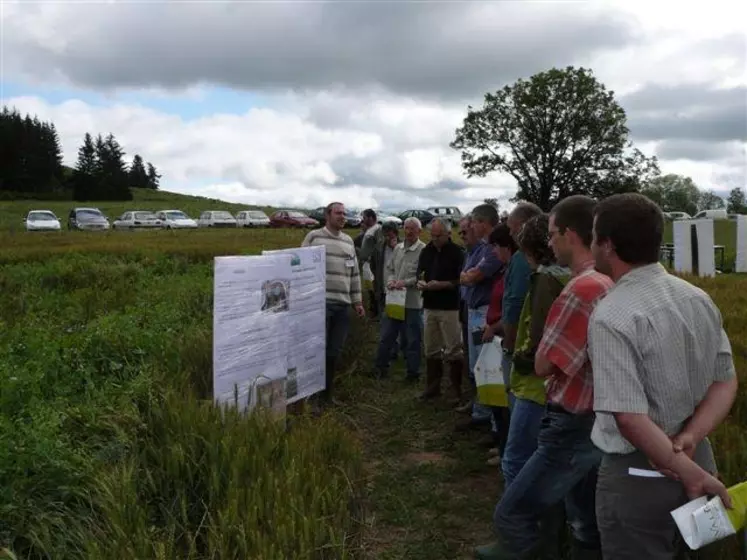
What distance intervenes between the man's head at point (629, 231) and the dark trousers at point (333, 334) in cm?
477

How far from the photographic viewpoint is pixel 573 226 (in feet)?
9.61

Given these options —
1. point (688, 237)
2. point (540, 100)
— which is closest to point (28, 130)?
point (540, 100)

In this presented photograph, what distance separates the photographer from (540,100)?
53.1 m

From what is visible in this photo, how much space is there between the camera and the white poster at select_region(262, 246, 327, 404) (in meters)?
6.04

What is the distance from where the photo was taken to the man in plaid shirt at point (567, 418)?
2.79m

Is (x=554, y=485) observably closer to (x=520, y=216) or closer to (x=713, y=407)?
(x=713, y=407)

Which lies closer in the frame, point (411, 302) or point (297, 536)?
point (297, 536)

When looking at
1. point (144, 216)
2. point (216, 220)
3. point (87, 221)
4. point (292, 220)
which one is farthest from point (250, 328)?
point (216, 220)

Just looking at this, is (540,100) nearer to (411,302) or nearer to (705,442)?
(411,302)

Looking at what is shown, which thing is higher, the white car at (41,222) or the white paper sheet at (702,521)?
the white car at (41,222)

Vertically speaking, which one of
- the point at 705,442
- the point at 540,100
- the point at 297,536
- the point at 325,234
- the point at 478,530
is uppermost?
the point at 540,100

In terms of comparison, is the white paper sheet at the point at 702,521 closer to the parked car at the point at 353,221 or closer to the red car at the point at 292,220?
the parked car at the point at 353,221

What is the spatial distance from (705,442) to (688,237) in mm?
15714

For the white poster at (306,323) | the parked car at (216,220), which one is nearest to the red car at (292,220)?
the parked car at (216,220)
